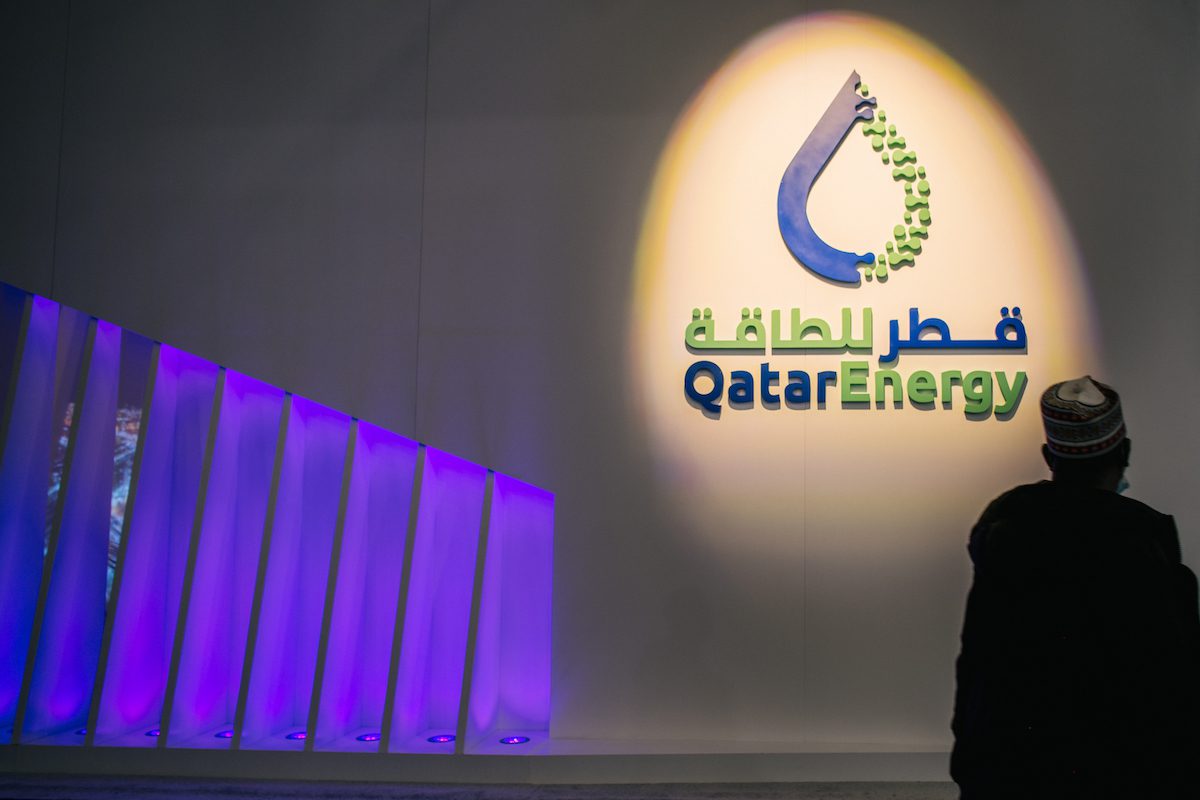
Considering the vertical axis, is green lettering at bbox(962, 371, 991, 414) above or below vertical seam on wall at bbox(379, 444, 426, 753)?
above

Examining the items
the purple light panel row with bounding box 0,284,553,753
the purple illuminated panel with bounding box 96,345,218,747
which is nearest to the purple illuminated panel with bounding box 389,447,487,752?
the purple light panel row with bounding box 0,284,553,753

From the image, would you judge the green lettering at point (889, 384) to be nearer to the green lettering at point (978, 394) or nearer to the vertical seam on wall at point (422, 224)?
the green lettering at point (978, 394)

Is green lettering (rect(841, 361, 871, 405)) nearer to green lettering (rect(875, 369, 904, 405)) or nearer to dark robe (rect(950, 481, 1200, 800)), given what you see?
green lettering (rect(875, 369, 904, 405))

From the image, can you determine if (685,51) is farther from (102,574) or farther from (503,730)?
(102,574)

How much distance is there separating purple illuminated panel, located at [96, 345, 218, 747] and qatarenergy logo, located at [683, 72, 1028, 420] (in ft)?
8.00

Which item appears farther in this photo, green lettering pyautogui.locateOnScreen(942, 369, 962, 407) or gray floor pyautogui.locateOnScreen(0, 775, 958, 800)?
green lettering pyautogui.locateOnScreen(942, 369, 962, 407)

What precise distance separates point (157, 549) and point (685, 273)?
2826mm

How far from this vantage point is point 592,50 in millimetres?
4598

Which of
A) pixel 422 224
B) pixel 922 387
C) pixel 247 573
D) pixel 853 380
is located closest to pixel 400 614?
pixel 247 573

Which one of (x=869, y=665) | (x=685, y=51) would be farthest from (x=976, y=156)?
(x=869, y=665)

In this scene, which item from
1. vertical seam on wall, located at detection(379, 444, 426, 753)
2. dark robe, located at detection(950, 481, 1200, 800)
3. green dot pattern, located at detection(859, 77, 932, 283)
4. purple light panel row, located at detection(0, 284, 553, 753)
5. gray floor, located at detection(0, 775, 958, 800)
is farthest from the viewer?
green dot pattern, located at detection(859, 77, 932, 283)

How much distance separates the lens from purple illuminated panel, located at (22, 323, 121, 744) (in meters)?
4.38

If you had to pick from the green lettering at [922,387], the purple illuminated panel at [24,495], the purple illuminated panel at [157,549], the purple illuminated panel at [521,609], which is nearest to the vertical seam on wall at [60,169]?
the purple illuminated panel at [24,495]

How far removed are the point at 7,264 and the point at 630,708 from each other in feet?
12.2
